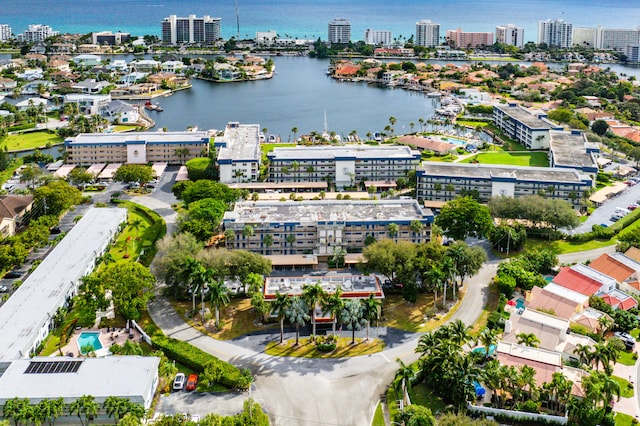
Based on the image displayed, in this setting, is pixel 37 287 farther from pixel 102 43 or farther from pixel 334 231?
pixel 102 43

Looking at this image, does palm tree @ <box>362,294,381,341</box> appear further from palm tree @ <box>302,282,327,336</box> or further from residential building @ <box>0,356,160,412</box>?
residential building @ <box>0,356,160,412</box>

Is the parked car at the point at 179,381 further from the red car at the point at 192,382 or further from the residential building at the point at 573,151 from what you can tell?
the residential building at the point at 573,151

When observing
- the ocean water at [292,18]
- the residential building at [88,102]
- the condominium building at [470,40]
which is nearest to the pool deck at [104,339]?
the residential building at [88,102]

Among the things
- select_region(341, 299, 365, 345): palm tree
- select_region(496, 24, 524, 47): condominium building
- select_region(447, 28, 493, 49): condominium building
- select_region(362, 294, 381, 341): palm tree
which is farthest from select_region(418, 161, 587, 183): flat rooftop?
select_region(496, 24, 524, 47): condominium building

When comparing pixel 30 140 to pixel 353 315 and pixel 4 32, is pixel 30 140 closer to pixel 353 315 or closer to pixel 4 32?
pixel 353 315

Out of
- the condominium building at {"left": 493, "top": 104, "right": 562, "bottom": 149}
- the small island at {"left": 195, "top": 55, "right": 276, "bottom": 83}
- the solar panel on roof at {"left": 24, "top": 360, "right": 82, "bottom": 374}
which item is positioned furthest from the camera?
the small island at {"left": 195, "top": 55, "right": 276, "bottom": 83}

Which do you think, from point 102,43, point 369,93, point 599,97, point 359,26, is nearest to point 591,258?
point 599,97

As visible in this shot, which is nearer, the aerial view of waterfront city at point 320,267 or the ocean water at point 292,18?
Answer: the aerial view of waterfront city at point 320,267

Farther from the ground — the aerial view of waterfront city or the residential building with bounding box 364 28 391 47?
the residential building with bounding box 364 28 391 47
